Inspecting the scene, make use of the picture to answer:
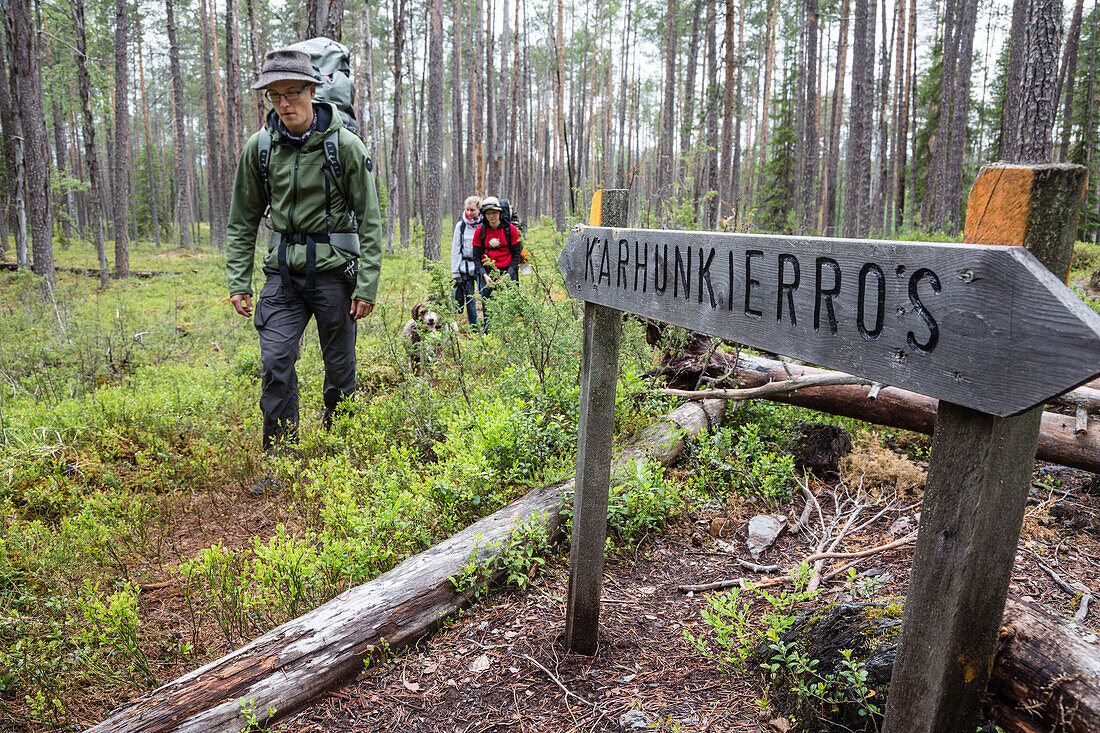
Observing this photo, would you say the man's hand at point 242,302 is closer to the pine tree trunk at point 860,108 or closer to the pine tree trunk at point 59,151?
the pine tree trunk at point 860,108

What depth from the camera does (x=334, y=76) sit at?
15.1 ft

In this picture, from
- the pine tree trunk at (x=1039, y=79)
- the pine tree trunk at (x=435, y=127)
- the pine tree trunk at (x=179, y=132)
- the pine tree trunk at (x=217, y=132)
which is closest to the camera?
the pine tree trunk at (x=1039, y=79)

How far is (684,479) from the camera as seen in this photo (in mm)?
3863

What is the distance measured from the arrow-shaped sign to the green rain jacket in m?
3.19

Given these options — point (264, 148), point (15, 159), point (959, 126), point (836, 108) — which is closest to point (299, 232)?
point (264, 148)

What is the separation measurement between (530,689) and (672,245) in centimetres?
172

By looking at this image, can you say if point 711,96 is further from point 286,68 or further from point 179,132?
point 179,132

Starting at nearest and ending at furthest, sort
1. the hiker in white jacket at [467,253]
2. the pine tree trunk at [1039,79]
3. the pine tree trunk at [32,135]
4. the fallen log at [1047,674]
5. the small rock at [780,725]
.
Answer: the fallen log at [1047,674]
the small rock at [780,725]
the pine tree trunk at [1039,79]
the hiker in white jacket at [467,253]
the pine tree trunk at [32,135]

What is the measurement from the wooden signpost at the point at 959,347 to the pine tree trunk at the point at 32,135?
42.7 ft

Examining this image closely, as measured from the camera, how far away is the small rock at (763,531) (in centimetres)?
325

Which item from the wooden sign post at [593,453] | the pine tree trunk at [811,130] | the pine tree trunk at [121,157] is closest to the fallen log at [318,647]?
the wooden sign post at [593,453]

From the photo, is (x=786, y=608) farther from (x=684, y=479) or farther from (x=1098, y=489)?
(x=1098, y=489)

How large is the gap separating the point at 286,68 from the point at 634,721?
160 inches

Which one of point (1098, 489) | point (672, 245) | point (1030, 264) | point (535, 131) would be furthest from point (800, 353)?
point (535, 131)
